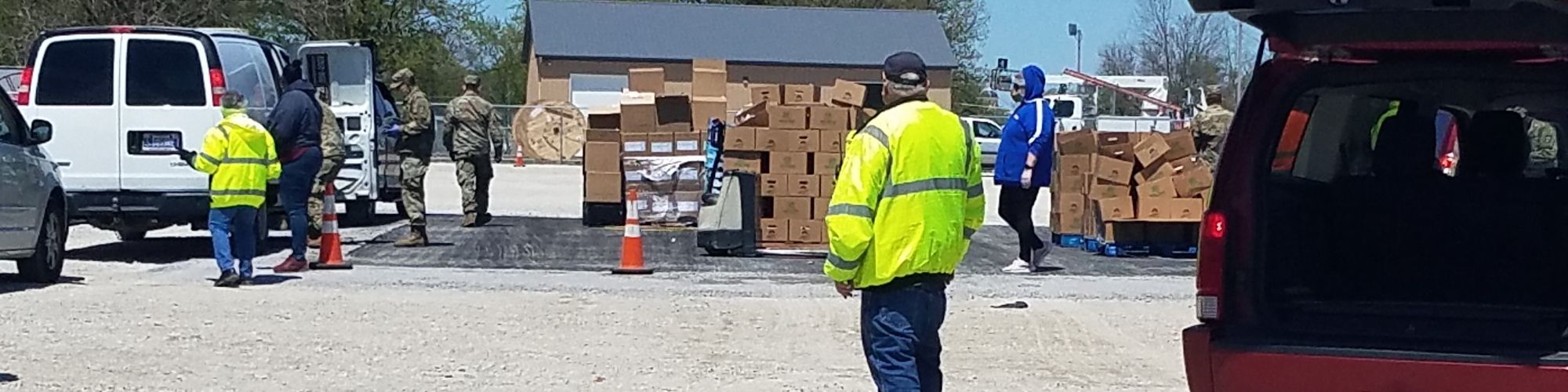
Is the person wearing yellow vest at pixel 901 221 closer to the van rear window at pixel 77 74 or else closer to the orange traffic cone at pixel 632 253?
the orange traffic cone at pixel 632 253

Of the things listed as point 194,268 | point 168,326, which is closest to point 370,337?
point 168,326

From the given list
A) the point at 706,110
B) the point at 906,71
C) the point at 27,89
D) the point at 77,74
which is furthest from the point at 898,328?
the point at 706,110

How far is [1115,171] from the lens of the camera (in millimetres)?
15391

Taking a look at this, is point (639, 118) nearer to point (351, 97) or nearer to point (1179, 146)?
point (351, 97)

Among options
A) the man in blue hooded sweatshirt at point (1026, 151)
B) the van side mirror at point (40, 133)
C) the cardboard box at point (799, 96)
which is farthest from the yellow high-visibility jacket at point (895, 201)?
the cardboard box at point (799, 96)

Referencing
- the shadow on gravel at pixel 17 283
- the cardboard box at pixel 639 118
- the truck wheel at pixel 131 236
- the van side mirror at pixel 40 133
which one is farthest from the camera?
the cardboard box at pixel 639 118

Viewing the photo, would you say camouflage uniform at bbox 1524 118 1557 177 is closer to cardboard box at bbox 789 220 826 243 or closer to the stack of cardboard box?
the stack of cardboard box

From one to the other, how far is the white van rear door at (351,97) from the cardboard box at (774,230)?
4002 millimetres

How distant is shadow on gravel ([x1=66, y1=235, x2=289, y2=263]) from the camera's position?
49.7 feet

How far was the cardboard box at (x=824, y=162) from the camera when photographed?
1558 centimetres

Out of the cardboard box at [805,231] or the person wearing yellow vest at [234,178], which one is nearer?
the person wearing yellow vest at [234,178]

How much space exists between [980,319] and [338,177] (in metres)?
8.01

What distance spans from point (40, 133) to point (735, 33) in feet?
156

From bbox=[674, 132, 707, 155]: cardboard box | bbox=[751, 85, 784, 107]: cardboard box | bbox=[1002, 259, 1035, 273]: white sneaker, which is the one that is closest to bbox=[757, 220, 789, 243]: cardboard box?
bbox=[751, 85, 784, 107]: cardboard box
